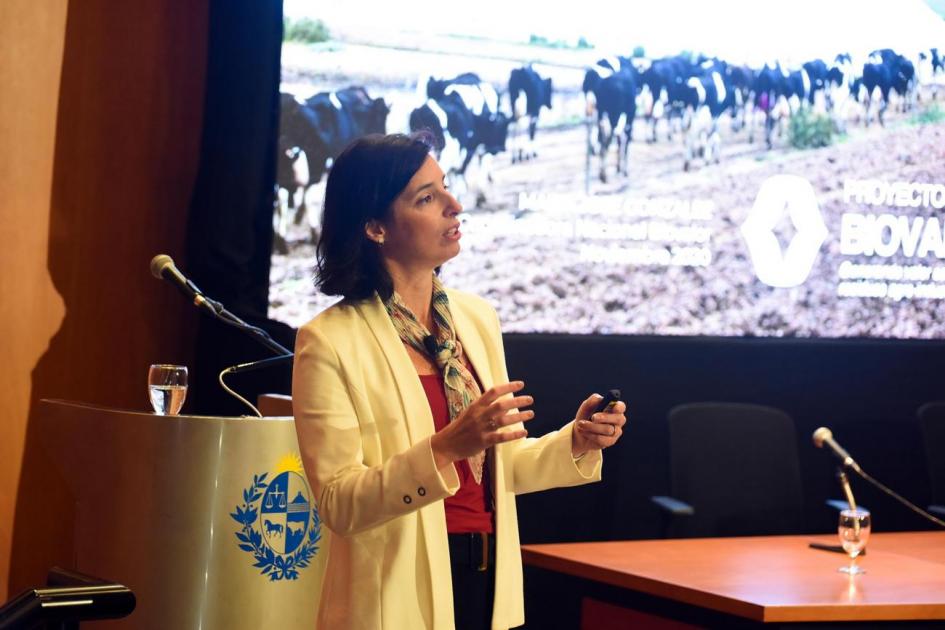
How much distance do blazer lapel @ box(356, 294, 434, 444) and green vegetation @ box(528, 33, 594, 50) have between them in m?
2.44

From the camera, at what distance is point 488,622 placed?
83.0 inches

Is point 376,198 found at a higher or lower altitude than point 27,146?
lower

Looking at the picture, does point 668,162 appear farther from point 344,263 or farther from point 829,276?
point 344,263

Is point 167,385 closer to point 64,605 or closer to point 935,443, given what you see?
point 64,605

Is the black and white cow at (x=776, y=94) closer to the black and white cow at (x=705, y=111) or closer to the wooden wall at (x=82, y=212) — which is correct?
the black and white cow at (x=705, y=111)

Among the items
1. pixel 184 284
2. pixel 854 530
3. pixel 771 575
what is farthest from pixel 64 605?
pixel 854 530

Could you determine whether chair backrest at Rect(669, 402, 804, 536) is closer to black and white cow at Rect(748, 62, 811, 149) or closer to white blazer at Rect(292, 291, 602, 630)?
black and white cow at Rect(748, 62, 811, 149)

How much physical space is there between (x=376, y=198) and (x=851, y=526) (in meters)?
1.80

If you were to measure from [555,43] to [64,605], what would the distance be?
383 centimetres

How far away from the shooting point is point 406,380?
2094 millimetres

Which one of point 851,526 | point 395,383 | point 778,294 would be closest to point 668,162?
point 778,294

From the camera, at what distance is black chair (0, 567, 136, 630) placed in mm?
756

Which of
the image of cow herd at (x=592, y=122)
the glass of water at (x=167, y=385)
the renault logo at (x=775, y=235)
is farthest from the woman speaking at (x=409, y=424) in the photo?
the renault logo at (x=775, y=235)

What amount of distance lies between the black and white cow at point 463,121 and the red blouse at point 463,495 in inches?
84.0
